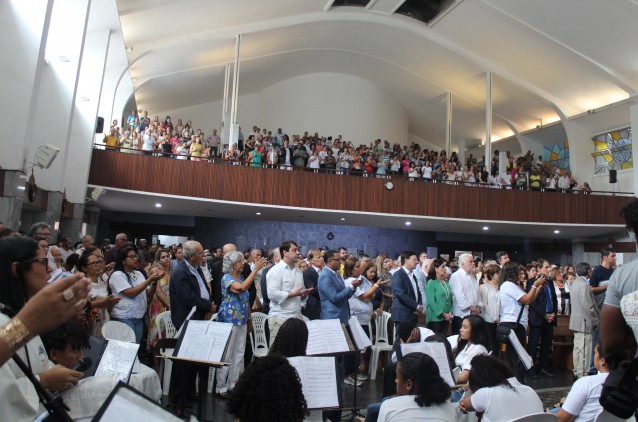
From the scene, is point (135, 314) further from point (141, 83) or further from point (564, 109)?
point (564, 109)

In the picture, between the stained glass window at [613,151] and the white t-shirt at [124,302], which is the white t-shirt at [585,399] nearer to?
the white t-shirt at [124,302]

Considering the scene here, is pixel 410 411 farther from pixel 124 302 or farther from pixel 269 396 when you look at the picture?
pixel 124 302

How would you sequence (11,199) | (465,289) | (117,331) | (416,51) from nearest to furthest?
(117,331), (465,289), (11,199), (416,51)

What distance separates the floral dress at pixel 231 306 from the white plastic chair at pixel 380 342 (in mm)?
2310

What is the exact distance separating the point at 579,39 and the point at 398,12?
576 centimetres

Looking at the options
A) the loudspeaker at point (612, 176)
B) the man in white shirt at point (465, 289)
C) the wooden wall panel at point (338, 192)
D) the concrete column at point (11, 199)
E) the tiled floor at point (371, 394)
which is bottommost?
the tiled floor at point (371, 394)

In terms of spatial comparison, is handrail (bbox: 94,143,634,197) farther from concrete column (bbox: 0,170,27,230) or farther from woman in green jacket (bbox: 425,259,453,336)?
woman in green jacket (bbox: 425,259,453,336)

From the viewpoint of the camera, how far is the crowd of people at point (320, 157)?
556 inches

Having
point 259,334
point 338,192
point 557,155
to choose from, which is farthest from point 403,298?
point 557,155

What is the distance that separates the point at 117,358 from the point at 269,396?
5.18 feet

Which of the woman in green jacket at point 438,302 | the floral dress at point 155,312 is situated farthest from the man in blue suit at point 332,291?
the floral dress at point 155,312

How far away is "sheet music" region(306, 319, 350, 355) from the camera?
13.9 feet

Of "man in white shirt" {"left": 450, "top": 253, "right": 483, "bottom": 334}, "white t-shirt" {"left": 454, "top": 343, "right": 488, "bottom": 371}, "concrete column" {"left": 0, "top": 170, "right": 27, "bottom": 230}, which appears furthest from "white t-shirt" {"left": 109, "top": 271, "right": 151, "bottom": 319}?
"man in white shirt" {"left": 450, "top": 253, "right": 483, "bottom": 334}

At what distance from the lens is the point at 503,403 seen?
9.81ft
